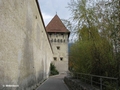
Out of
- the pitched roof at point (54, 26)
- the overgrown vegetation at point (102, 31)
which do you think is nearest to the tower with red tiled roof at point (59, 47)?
the pitched roof at point (54, 26)

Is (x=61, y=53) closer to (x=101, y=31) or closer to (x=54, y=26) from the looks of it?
(x=54, y=26)

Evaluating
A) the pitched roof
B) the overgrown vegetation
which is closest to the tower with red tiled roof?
the pitched roof

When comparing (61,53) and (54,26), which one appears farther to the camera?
(54,26)

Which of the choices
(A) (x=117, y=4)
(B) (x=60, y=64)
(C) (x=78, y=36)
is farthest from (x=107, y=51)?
(B) (x=60, y=64)

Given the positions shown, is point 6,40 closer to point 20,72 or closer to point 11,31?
point 11,31

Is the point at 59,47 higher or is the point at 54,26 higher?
the point at 54,26

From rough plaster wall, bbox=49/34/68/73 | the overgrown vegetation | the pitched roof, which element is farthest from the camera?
the pitched roof

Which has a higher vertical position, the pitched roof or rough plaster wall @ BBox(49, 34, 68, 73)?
the pitched roof

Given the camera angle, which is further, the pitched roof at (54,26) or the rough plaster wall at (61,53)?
the pitched roof at (54,26)

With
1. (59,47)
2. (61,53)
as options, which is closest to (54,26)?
(59,47)

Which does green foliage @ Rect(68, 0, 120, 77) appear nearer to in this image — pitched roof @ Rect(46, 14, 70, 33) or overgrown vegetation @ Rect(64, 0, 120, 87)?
overgrown vegetation @ Rect(64, 0, 120, 87)

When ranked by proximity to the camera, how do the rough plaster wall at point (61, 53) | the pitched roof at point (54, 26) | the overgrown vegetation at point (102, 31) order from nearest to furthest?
the overgrown vegetation at point (102, 31) < the rough plaster wall at point (61, 53) < the pitched roof at point (54, 26)

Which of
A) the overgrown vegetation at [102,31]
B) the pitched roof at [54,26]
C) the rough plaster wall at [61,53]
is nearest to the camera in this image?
the overgrown vegetation at [102,31]

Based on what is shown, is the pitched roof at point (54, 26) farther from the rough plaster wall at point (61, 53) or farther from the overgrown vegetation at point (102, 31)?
the overgrown vegetation at point (102, 31)
